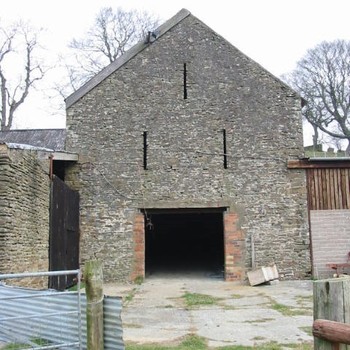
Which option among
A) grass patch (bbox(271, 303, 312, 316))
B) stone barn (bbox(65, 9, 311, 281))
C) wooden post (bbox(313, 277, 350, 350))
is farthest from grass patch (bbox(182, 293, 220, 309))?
wooden post (bbox(313, 277, 350, 350))

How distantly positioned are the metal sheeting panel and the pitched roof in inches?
370

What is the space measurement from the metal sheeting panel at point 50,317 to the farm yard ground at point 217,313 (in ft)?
4.23

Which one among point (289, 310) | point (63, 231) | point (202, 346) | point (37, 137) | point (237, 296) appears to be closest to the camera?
point (202, 346)

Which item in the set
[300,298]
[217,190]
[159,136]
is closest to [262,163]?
[217,190]

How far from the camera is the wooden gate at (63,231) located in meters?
11.1

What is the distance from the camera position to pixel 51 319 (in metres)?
5.16

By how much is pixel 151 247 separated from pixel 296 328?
14658 mm

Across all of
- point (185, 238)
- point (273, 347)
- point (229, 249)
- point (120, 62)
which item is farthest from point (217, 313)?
point (185, 238)

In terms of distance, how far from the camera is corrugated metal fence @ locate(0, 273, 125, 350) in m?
4.61

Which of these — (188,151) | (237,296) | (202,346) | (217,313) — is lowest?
(237,296)

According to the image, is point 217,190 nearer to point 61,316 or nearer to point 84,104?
point 84,104

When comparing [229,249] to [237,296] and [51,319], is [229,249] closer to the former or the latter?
[237,296]

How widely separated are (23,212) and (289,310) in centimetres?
550

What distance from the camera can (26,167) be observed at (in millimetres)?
9477
